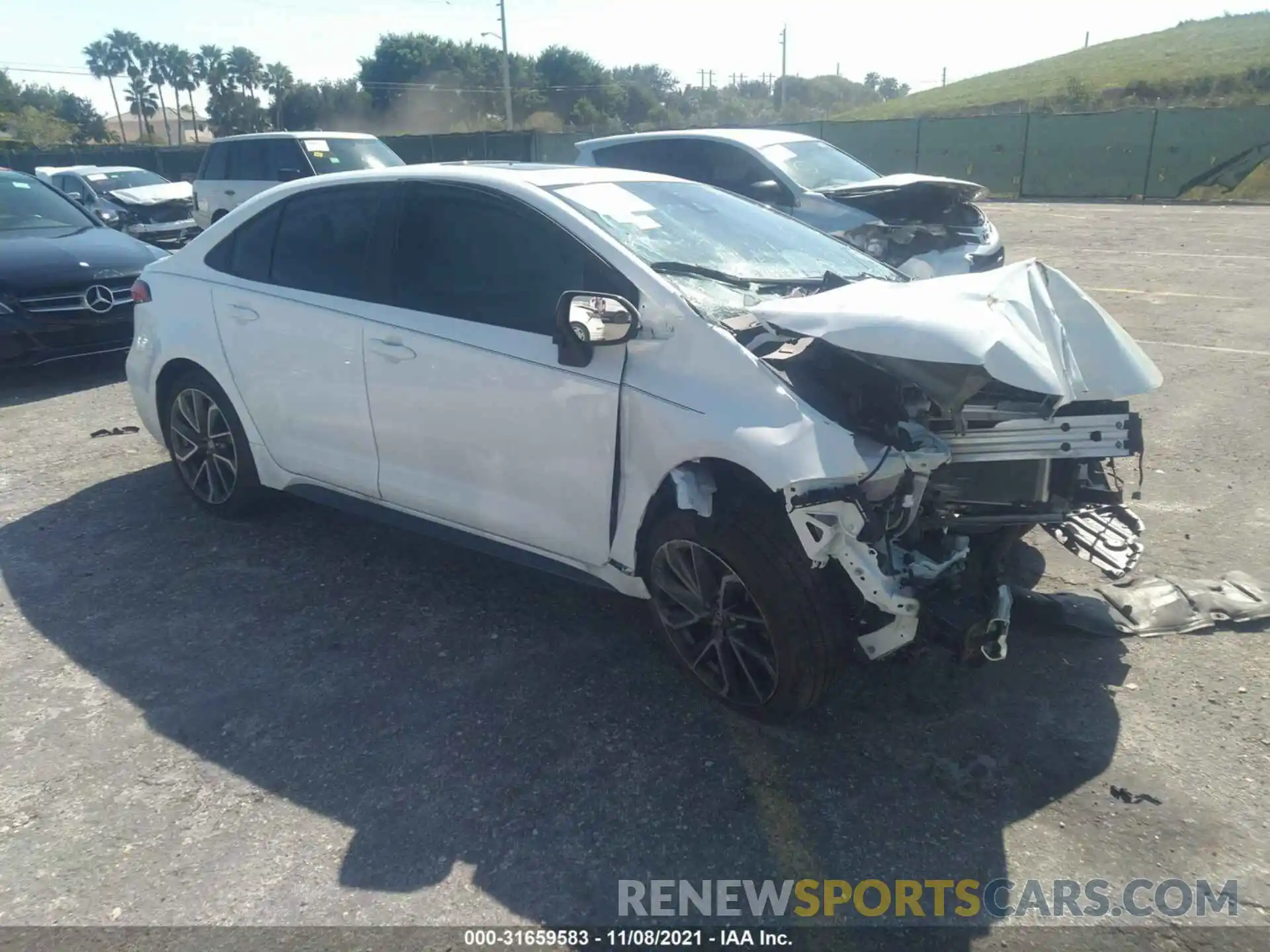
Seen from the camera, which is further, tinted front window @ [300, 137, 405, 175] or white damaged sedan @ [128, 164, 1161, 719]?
tinted front window @ [300, 137, 405, 175]

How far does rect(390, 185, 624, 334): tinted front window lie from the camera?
3584 mm

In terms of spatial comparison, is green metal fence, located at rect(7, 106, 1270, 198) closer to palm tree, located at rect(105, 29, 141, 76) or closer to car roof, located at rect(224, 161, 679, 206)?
car roof, located at rect(224, 161, 679, 206)

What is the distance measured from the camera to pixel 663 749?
126 inches

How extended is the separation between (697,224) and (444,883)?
264 centimetres

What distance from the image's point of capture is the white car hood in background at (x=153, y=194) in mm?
16922

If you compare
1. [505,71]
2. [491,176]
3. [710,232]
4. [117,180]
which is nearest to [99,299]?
[491,176]

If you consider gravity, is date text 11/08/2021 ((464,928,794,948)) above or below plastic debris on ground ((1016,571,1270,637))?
below

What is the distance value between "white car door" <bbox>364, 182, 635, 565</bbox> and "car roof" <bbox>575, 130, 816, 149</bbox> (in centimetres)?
625

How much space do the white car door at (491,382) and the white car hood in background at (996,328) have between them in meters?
0.74

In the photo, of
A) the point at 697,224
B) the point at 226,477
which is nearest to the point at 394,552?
the point at 226,477

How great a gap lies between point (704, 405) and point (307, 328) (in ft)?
6.88

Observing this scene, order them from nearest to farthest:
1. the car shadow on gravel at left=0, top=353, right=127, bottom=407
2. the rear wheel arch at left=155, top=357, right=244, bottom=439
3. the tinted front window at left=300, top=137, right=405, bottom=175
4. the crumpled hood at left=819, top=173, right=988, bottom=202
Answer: the rear wheel arch at left=155, top=357, right=244, bottom=439, the car shadow on gravel at left=0, top=353, right=127, bottom=407, the crumpled hood at left=819, top=173, right=988, bottom=202, the tinted front window at left=300, top=137, right=405, bottom=175

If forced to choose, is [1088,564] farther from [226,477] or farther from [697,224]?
[226,477]

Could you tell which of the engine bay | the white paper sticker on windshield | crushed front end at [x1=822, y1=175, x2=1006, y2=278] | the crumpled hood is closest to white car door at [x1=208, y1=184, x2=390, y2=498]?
the white paper sticker on windshield
